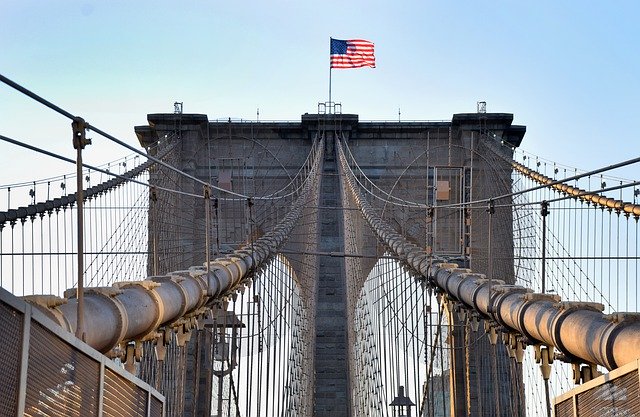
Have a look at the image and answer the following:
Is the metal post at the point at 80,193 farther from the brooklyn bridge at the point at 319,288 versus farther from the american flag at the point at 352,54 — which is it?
the american flag at the point at 352,54

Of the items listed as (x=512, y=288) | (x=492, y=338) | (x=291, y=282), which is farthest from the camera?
(x=291, y=282)

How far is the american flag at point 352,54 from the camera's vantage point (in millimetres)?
31047

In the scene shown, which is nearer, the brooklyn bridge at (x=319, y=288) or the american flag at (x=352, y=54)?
the brooklyn bridge at (x=319, y=288)

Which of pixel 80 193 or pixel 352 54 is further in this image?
pixel 352 54

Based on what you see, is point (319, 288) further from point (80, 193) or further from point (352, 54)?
point (80, 193)

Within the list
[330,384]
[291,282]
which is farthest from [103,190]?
[330,384]

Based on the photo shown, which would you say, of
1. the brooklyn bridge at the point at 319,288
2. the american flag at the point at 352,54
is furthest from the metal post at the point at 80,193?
the american flag at the point at 352,54

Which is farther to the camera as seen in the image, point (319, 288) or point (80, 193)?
point (319, 288)

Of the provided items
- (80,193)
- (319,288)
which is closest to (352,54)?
(319,288)

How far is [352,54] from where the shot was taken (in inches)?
1237

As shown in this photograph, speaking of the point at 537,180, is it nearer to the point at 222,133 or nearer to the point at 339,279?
the point at 339,279

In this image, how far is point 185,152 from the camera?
96.7 feet

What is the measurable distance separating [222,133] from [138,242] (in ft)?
12.7

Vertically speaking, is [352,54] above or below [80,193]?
above
